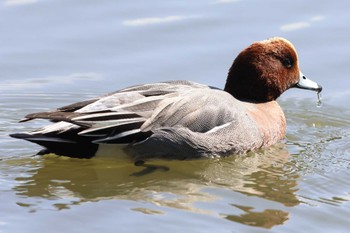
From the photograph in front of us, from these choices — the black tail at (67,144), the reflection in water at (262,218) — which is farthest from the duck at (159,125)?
the reflection in water at (262,218)

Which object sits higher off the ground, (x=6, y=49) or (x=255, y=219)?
(x=6, y=49)

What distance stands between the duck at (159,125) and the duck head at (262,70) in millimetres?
216

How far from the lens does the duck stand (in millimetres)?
8406

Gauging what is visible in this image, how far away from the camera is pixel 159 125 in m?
8.58

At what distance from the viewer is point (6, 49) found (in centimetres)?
1136

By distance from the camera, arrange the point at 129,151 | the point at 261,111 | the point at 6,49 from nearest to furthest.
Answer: the point at 129,151 → the point at 261,111 → the point at 6,49

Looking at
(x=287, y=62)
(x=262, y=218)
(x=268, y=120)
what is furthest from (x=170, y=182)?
(x=287, y=62)

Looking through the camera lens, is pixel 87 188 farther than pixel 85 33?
No

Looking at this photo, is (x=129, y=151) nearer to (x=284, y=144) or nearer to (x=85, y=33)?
(x=284, y=144)

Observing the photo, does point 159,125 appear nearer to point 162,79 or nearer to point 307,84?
point 307,84

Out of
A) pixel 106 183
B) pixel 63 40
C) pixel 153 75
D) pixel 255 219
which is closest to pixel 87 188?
pixel 106 183

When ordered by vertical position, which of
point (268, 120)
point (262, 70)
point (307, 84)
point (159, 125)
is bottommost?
point (268, 120)

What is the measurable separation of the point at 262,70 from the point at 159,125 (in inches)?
62.3

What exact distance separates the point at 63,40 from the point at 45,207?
4429 mm
